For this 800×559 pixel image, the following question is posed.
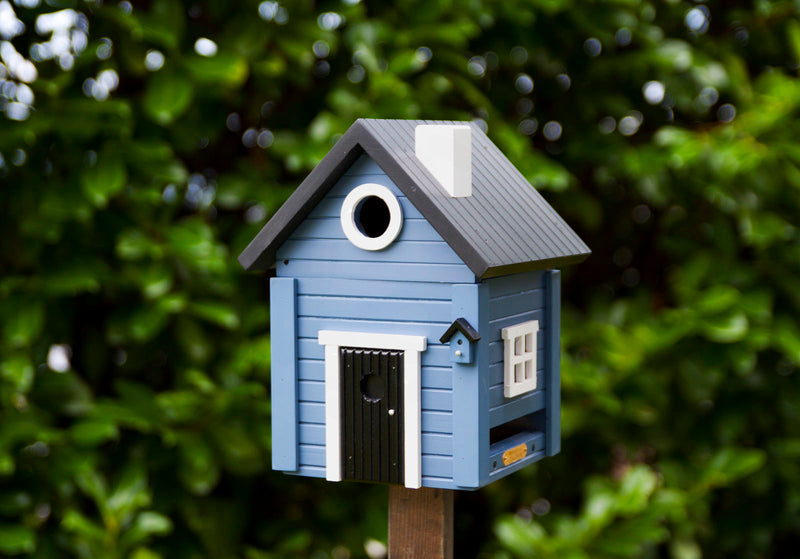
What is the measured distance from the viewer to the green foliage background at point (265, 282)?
2.52 meters

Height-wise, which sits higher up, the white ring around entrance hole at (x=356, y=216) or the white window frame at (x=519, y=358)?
the white ring around entrance hole at (x=356, y=216)

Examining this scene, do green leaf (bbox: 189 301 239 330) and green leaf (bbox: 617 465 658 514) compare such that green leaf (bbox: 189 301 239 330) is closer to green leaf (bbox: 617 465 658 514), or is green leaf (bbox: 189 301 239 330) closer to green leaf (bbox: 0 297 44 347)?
green leaf (bbox: 0 297 44 347)

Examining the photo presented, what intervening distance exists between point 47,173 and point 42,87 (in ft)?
0.89

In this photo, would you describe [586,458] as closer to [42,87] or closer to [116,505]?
[116,505]

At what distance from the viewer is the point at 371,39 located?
2.57m

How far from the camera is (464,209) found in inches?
54.7

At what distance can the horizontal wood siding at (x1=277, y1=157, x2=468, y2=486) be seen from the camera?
1.39m

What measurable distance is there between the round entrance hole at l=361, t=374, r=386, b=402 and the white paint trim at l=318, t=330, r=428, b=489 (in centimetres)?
4

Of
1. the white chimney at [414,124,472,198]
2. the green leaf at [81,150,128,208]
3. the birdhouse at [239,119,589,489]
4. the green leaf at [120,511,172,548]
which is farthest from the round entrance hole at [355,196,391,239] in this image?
the green leaf at [120,511,172,548]

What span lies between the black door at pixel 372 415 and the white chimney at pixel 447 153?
25cm

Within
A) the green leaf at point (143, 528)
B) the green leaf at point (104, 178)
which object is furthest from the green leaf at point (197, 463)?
the green leaf at point (104, 178)

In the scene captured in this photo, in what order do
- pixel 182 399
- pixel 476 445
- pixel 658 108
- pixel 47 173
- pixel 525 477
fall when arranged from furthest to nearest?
pixel 658 108
pixel 525 477
pixel 47 173
pixel 182 399
pixel 476 445

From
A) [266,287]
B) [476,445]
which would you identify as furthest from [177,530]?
[476,445]

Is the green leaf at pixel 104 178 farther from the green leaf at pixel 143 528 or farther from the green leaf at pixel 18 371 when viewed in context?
the green leaf at pixel 143 528
